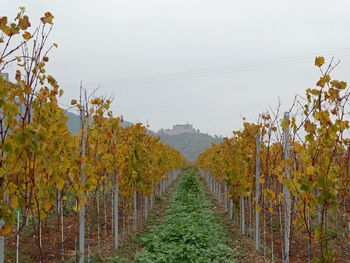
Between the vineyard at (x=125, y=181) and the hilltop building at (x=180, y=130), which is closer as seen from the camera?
the vineyard at (x=125, y=181)

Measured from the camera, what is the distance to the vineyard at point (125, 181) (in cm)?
228

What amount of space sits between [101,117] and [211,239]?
449cm

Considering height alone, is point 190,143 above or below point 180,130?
below

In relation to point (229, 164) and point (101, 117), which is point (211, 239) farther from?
point (101, 117)

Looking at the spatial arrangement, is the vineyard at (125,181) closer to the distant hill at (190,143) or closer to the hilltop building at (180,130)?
the distant hill at (190,143)

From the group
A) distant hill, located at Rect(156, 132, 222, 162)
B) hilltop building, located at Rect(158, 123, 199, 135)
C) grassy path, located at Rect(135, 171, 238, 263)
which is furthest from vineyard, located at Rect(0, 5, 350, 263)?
hilltop building, located at Rect(158, 123, 199, 135)

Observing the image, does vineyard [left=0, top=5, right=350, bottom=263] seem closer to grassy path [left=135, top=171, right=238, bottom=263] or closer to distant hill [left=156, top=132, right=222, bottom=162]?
grassy path [left=135, top=171, right=238, bottom=263]

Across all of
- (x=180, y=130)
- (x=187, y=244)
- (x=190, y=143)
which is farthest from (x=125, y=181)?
(x=180, y=130)

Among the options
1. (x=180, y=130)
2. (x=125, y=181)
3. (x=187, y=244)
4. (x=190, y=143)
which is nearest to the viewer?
(x=187, y=244)

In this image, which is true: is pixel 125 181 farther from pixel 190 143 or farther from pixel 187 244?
pixel 190 143

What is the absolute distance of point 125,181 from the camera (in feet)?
27.5

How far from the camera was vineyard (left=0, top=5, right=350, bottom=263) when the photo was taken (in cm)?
228

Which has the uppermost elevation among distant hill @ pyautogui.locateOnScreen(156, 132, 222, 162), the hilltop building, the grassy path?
the hilltop building

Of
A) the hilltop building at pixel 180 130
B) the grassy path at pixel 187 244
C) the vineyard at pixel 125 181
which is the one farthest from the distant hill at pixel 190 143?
the grassy path at pixel 187 244
